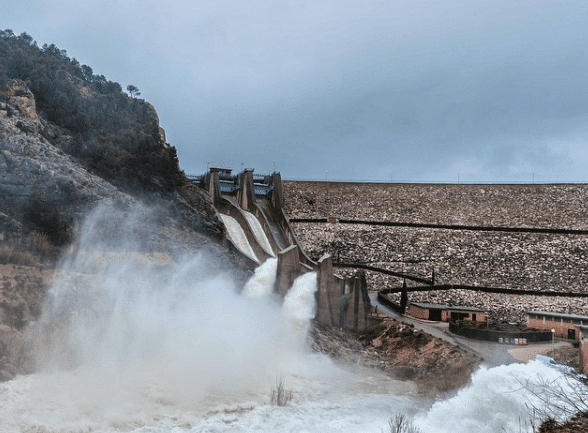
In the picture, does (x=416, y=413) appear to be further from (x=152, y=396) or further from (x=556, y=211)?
(x=556, y=211)

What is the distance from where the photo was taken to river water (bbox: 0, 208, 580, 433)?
1900cm

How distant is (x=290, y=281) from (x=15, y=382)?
18.1 m

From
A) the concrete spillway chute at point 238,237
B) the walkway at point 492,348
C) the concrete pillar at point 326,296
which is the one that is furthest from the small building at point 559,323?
the concrete spillway chute at point 238,237

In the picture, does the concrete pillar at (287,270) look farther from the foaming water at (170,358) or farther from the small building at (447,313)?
the small building at (447,313)

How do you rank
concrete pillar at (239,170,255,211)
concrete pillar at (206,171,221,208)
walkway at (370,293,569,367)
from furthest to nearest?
concrete pillar at (239,170,255,211), concrete pillar at (206,171,221,208), walkway at (370,293,569,367)

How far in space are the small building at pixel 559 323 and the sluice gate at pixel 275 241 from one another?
1027 centimetres

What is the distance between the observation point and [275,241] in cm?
4675

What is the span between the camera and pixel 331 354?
31.4 m

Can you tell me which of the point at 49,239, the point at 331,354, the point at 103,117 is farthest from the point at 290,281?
the point at 103,117

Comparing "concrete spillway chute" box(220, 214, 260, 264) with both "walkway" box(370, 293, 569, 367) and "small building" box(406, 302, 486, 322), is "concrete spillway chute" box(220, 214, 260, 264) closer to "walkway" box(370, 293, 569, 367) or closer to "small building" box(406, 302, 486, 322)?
"small building" box(406, 302, 486, 322)

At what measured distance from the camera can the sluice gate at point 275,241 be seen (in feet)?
116

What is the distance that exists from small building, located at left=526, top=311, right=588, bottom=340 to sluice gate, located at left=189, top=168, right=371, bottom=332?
33.7 ft

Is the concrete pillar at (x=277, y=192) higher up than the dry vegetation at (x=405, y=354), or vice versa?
the concrete pillar at (x=277, y=192)

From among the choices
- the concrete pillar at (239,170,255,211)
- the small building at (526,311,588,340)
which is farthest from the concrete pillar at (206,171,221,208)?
the small building at (526,311,588,340)
